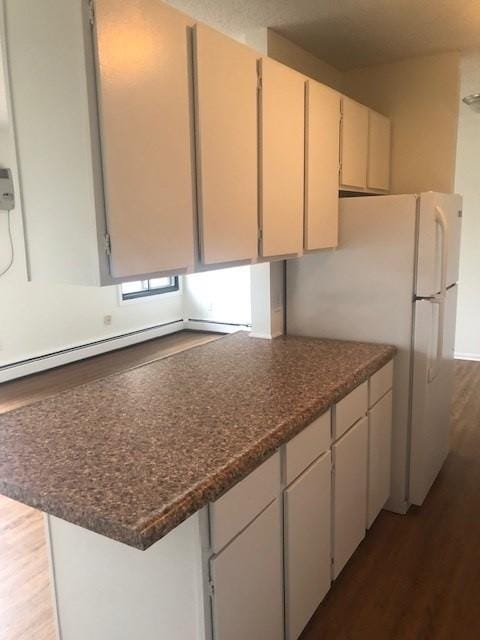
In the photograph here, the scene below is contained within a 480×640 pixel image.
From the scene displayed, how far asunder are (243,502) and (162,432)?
0.33m

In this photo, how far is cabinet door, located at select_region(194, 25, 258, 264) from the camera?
1.71 meters

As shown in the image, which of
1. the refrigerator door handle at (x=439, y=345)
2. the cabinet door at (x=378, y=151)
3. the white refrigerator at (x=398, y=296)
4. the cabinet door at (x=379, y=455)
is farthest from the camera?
the cabinet door at (x=378, y=151)

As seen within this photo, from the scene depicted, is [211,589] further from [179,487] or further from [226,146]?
[226,146]

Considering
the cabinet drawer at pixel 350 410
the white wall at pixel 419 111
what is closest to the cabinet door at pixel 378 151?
the white wall at pixel 419 111

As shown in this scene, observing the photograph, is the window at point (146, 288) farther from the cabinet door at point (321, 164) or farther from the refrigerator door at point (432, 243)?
the refrigerator door at point (432, 243)

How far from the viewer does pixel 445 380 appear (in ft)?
10.1

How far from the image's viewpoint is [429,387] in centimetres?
271

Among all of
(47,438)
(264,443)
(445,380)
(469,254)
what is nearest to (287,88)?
(264,443)

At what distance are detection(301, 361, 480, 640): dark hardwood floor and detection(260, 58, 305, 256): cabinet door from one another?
1464 mm

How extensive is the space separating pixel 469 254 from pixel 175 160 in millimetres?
4694

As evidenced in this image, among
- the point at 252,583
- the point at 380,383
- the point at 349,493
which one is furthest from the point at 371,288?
the point at 252,583

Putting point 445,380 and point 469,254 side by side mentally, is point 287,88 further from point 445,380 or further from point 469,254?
point 469,254

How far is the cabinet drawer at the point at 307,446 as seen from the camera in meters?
1.69

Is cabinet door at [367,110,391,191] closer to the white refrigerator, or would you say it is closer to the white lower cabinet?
the white refrigerator
